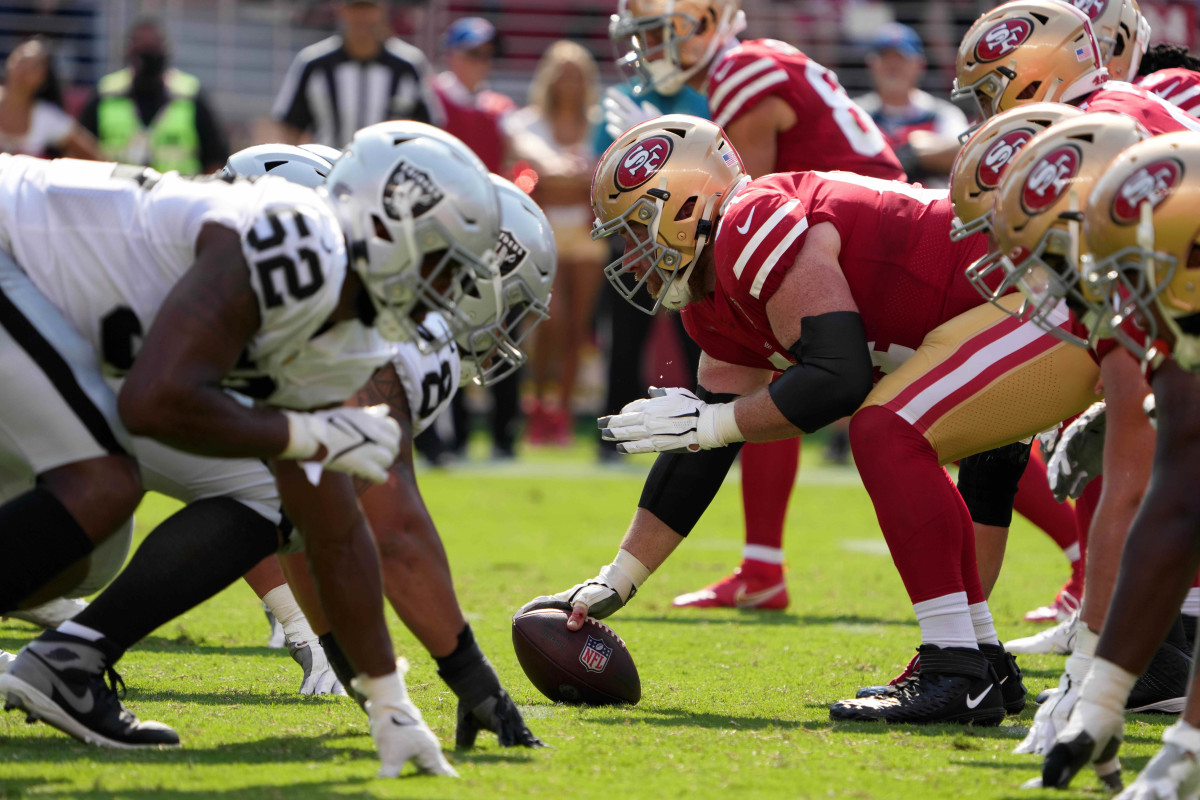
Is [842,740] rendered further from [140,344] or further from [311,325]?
[140,344]

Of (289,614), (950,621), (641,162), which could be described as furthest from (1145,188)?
(289,614)

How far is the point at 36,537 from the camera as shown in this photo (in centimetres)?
276

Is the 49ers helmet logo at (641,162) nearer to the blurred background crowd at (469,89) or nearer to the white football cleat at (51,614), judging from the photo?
the blurred background crowd at (469,89)

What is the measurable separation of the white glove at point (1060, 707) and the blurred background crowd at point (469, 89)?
284 centimetres

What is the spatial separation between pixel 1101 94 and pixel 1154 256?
1452mm

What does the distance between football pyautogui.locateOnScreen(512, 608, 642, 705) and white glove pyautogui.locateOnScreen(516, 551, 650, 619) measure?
106 millimetres

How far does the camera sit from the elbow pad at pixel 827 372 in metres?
3.40

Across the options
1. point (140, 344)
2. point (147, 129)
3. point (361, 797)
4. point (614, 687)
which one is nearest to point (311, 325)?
point (140, 344)

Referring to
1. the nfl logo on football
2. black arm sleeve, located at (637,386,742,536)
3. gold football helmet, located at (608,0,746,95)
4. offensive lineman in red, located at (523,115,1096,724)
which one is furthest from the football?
gold football helmet, located at (608,0,746,95)

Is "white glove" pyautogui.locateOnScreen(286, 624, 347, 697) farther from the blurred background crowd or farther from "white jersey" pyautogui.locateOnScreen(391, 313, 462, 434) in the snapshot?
the blurred background crowd

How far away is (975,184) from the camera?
10.9 ft

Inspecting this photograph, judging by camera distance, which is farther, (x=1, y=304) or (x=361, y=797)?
(x=1, y=304)

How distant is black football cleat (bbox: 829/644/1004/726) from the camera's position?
133 inches

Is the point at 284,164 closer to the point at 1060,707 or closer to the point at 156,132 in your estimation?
the point at 1060,707
